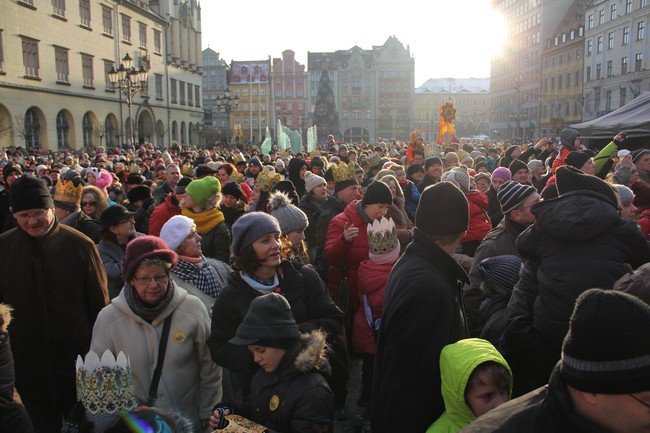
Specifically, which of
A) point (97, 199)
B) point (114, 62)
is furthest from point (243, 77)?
point (97, 199)

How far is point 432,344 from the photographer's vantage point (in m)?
2.76

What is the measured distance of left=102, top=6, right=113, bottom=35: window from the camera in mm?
40562

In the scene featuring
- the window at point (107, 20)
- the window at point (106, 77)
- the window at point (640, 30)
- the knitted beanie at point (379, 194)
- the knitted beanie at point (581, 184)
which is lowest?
the knitted beanie at point (379, 194)

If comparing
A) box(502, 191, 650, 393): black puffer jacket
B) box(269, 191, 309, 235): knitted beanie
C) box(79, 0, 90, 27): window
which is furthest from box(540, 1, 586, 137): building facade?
box(502, 191, 650, 393): black puffer jacket

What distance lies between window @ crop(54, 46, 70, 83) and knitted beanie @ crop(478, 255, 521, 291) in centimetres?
3587

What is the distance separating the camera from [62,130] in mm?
35656

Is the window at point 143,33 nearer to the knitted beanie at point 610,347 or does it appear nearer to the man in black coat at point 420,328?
the man in black coat at point 420,328

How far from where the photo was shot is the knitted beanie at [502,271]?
151 inches

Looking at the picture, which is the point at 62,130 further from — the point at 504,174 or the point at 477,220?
the point at 477,220

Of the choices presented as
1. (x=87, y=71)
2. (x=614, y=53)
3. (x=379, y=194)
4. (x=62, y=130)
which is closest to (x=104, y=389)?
(x=379, y=194)

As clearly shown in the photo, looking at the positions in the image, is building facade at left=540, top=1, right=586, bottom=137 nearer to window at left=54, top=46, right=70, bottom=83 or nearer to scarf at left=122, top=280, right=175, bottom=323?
window at left=54, top=46, right=70, bottom=83

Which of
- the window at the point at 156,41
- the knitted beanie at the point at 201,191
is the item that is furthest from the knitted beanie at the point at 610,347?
the window at the point at 156,41

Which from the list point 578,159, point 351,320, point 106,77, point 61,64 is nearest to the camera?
point 351,320

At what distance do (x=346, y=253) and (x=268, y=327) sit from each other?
249 centimetres
